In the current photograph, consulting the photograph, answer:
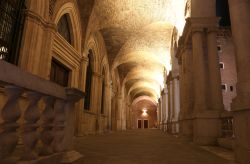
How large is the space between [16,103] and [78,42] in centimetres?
948

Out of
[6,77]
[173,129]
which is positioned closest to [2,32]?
[6,77]

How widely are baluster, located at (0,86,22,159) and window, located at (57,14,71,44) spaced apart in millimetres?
8265

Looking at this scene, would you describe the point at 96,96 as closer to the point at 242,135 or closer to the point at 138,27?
the point at 138,27

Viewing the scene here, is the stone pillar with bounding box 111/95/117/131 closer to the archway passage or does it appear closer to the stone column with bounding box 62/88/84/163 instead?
the stone column with bounding box 62/88/84/163

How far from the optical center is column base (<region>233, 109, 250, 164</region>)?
3.01 meters

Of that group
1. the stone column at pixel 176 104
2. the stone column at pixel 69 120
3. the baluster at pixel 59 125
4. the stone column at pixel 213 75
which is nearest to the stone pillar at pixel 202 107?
the stone column at pixel 213 75

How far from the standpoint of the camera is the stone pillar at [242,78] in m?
3.06

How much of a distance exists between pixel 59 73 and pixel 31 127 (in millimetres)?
7767

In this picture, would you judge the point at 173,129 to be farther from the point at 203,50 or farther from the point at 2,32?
the point at 2,32

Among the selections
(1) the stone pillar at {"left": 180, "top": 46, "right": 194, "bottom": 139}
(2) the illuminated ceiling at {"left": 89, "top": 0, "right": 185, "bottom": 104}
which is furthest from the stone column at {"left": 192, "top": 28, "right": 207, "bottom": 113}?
(2) the illuminated ceiling at {"left": 89, "top": 0, "right": 185, "bottom": 104}

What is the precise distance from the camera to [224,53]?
61.5ft

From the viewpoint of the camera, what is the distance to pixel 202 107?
6547 mm

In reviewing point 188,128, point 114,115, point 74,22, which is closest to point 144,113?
point 114,115

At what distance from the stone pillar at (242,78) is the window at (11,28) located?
5.89 meters
